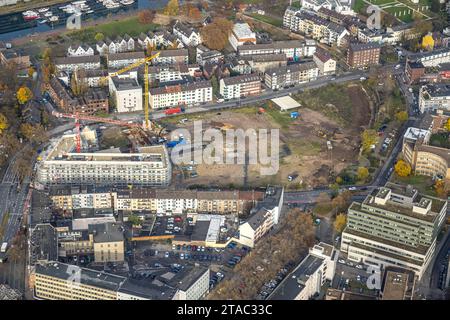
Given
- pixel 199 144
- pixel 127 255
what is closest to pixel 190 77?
pixel 199 144

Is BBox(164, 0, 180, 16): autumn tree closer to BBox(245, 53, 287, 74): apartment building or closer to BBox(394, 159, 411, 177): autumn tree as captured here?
BBox(245, 53, 287, 74): apartment building

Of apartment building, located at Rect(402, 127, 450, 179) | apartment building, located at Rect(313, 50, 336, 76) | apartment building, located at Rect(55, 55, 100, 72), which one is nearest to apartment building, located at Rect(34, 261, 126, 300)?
apartment building, located at Rect(402, 127, 450, 179)

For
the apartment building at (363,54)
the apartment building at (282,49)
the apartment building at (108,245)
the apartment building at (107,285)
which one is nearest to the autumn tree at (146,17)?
the apartment building at (282,49)

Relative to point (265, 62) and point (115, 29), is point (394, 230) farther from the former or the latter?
point (115, 29)

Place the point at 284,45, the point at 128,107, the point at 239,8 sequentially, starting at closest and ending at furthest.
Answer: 1. the point at 128,107
2. the point at 284,45
3. the point at 239,8

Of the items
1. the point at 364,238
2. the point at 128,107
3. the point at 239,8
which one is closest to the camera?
the point at 364,238

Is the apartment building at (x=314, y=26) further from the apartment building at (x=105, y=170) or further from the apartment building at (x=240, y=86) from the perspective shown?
the apartment building at (x=105, y=170)

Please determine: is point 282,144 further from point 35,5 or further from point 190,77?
point 35,5

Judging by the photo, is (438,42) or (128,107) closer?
(128,107)
